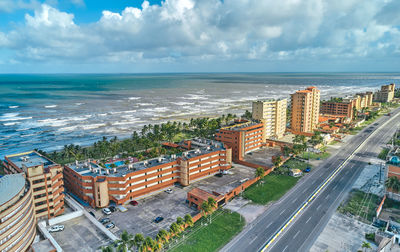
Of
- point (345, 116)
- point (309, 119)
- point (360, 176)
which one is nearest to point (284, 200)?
point (360, 176)

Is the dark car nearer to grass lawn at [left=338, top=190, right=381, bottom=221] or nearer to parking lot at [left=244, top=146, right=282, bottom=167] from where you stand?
parking lot at [left=244, top=146, right=282, bottom=167]

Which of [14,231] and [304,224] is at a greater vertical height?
[14,231]

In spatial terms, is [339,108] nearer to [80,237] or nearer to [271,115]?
[271,115]

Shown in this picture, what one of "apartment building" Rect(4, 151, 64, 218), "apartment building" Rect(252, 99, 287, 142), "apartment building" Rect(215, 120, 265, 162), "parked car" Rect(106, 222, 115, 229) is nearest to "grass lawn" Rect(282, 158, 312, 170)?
"apartment building" Rect(215, 120, 265, 162)

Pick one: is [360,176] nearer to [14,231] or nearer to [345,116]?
[14,231]

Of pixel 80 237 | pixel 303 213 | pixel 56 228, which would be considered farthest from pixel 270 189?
pixel 56 228

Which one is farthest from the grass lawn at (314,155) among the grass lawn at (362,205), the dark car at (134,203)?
the dark car at (134,203)

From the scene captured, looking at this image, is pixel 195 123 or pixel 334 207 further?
pixel 195 123
